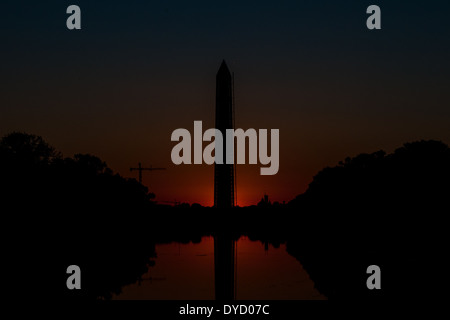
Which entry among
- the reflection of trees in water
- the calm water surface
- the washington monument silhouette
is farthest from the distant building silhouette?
the calm water surface

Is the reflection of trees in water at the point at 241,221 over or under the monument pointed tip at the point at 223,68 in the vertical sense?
under

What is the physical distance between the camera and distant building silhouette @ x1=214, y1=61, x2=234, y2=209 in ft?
385

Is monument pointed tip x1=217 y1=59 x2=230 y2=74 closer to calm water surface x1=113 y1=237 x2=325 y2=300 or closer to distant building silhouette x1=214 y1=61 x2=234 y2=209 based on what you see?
distant building silhouette x1=214 y1=61 x2=234 y2=209

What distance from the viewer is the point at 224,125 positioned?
395 ft

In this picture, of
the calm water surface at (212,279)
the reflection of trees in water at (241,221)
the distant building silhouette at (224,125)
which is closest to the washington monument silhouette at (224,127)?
the distant building silhouette at (224,125)

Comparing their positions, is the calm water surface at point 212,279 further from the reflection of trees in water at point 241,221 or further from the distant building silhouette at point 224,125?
the distant building silhouette at point 224,125

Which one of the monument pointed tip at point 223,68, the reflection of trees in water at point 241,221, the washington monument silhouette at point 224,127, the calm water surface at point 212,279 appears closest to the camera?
the calm water surface at point 212,279

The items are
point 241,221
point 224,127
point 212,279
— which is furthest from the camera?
point 224,127

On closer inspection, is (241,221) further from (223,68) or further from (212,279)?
(212,279)

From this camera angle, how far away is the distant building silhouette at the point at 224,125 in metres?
117

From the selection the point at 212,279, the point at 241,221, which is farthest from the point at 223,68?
the point at 212,279

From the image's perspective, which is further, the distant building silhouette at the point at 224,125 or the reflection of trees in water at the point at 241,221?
the distant building silhouette at the point at 224,125
